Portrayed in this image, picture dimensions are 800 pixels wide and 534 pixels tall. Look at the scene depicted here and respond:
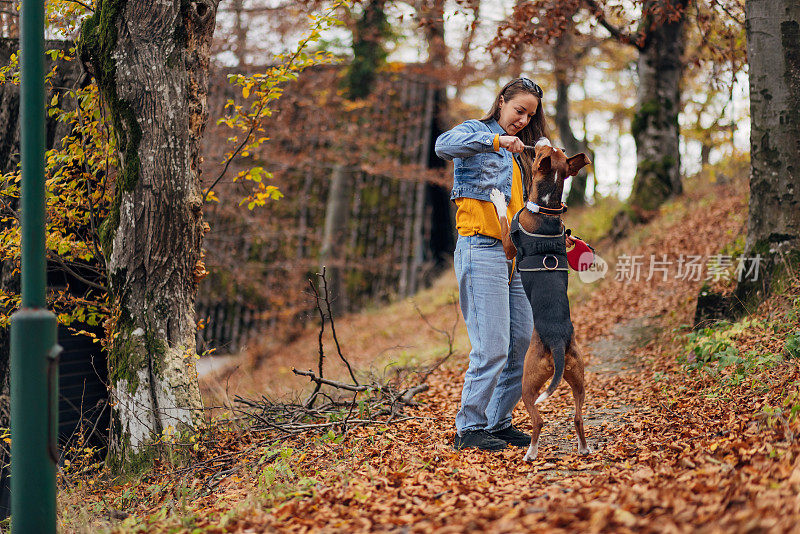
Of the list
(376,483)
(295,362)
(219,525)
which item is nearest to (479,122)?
(376,483)

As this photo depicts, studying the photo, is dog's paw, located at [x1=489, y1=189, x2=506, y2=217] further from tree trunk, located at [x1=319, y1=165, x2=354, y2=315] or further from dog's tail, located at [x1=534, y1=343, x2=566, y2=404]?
tree trunk, located at [x1=319, y1=165, x2=354, y2=315]

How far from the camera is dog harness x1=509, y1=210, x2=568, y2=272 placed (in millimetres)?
4352

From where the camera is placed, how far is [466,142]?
441 cm

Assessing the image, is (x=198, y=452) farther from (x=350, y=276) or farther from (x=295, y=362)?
(x=350, y=276)

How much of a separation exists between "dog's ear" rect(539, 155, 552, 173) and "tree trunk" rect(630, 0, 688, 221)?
978cm

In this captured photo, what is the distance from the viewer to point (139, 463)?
18.0 ft

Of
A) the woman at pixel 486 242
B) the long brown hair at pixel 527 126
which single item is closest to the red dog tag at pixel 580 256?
the woman at pixel 486 242

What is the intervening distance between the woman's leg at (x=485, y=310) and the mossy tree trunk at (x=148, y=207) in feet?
8.27

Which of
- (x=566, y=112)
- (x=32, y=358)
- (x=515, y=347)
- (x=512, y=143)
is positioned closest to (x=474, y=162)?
(x=512, y=143)

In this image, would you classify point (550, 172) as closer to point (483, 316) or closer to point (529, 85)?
point (529, 85)

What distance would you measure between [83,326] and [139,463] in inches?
100

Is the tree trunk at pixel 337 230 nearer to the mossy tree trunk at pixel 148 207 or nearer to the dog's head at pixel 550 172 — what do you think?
the mossy tree trunk at pixel 148 207

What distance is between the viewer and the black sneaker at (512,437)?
16.3ft

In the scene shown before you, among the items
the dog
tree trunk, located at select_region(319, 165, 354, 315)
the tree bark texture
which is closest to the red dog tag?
the dog
